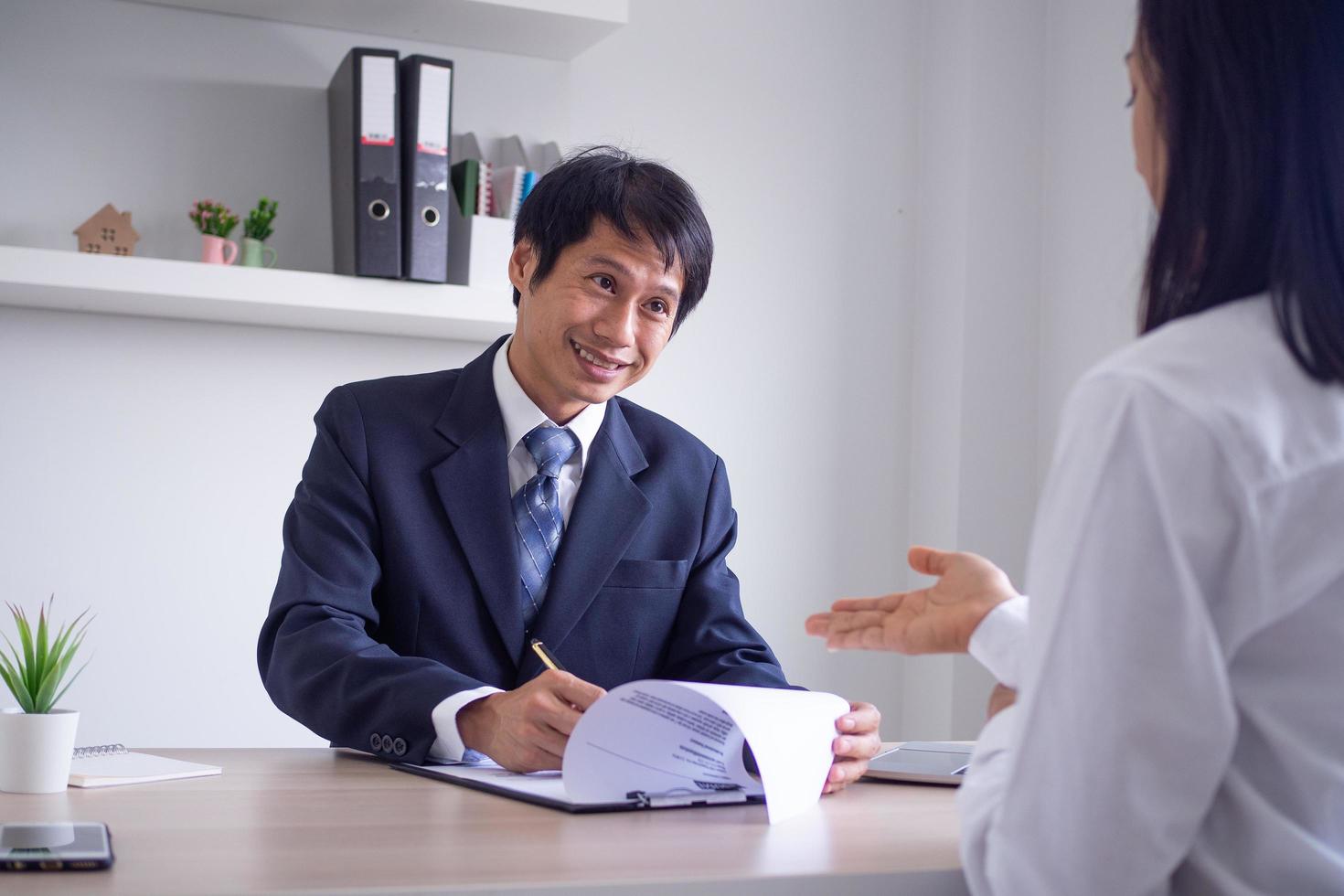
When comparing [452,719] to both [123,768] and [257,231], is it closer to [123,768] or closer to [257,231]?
[123,768]

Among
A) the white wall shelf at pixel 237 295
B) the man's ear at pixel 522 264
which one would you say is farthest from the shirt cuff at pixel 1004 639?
the white wall shelf at pixel 237 295

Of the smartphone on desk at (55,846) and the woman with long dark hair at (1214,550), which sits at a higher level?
the woman with long dark hair at (1214,550)

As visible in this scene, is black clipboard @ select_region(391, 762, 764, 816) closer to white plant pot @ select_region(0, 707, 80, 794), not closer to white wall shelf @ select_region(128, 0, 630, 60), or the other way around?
white plant pot @ select_region(0, 707, 80, 794)

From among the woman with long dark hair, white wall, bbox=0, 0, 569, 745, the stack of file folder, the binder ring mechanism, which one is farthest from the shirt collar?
the woman with long dark hair

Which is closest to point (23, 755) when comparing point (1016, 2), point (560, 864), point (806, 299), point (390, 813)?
point (390, 813)

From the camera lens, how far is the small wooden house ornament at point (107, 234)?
2.35m

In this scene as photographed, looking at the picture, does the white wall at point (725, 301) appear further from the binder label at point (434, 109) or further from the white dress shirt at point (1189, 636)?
the white dress shirt at point (1189, 636)

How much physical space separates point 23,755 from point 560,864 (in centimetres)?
56

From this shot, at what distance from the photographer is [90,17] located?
2439mm

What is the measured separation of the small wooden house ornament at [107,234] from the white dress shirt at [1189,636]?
2.11 meters

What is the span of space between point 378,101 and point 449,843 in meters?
1.74

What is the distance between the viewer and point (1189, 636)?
2.13 feet

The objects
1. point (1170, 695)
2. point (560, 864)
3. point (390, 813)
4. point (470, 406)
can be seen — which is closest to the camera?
point (1170, 695)

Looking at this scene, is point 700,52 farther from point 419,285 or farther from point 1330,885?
point 1330,885
